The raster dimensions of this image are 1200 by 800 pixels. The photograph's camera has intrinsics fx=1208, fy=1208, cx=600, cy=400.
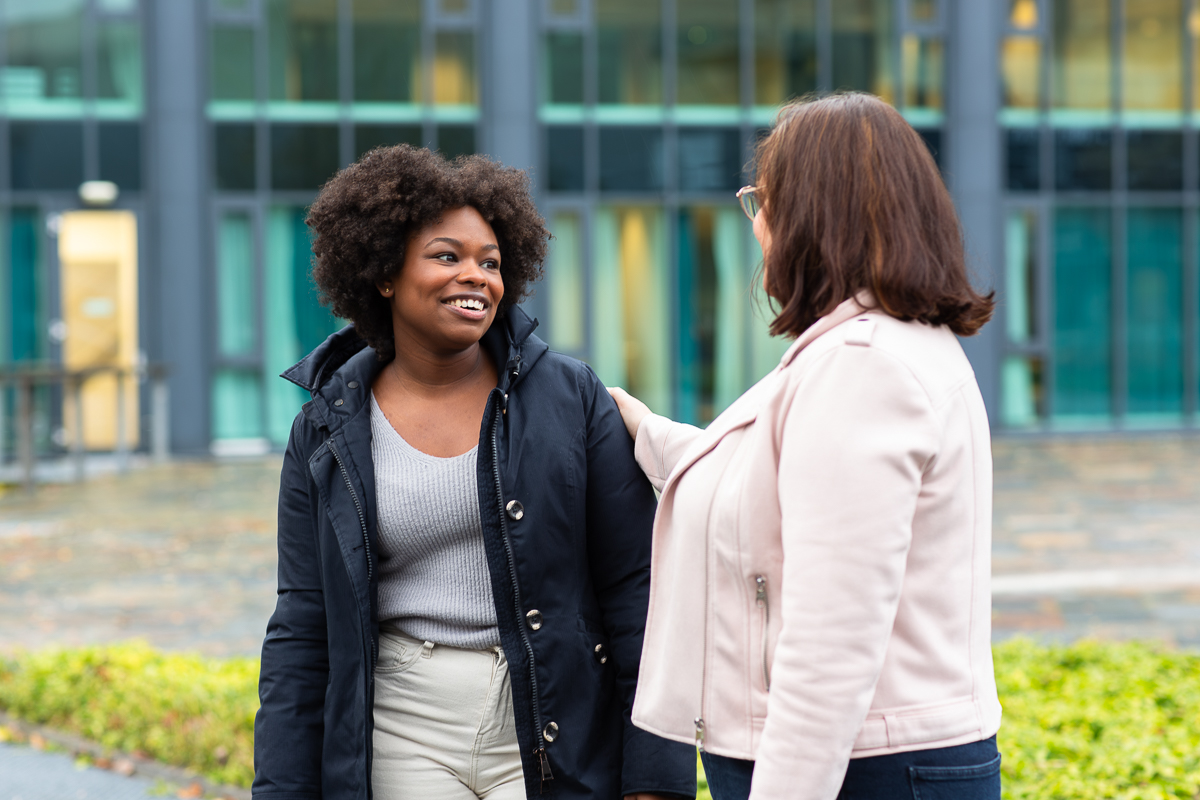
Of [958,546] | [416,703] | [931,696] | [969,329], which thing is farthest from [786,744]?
[416,703]

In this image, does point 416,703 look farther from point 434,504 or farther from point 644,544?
point 644,544

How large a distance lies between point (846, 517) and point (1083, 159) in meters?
18.2

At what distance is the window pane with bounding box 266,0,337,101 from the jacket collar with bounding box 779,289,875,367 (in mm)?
16383

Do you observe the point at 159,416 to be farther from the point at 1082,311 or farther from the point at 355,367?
the point at 355,367

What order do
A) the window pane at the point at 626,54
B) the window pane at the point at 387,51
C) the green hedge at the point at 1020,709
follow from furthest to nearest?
the window pane at the point at 626,54
the window pane at the point at 387,51
the green hedge at the point at 1020,709

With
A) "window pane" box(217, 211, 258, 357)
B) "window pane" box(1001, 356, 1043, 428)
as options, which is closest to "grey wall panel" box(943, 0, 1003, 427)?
"window pane" box(1001, 356, 1043, 428)

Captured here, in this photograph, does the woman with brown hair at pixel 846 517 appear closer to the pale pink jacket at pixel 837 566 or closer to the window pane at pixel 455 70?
the pale pink jacket at pixel 837 566

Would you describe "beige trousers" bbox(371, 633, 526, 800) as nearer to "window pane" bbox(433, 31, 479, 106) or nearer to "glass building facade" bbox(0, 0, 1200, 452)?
"glass building facade" bbox(0, 0, 1200, 452)

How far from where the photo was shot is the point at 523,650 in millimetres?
2320

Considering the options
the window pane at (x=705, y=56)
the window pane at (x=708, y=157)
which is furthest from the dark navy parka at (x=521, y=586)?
the window pane at (x=705, y=56)

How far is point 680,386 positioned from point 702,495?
1609cm

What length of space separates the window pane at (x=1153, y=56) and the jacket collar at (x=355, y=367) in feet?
59.5

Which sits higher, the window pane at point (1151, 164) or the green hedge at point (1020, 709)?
the window pane at point (1151, 164)

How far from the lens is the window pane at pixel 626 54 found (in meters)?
17.6
